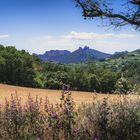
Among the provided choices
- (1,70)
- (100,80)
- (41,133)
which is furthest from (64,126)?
(100,80)

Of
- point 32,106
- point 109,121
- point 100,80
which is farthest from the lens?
point 100,80

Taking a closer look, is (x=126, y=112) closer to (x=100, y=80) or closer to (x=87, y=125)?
(x=87, y=125)

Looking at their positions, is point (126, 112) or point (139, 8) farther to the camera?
point (139, 8)

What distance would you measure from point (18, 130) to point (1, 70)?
54.9 meters

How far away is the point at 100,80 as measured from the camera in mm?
69688

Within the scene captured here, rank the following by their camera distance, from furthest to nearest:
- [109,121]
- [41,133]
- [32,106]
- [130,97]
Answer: [130,97] → [109,121] → [32,106] → [41,133]

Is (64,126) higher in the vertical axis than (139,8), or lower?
lower

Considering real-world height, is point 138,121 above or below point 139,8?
below

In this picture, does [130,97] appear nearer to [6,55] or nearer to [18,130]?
[18,130]

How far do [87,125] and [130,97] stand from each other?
2406 millimetres

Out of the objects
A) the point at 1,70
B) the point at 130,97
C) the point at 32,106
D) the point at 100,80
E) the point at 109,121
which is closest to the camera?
the point at 32,106

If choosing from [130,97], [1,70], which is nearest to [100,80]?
[1,70]

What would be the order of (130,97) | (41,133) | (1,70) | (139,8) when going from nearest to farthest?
(41,133), (139,8), (130,97), (1,70)

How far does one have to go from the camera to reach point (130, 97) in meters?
11.4
